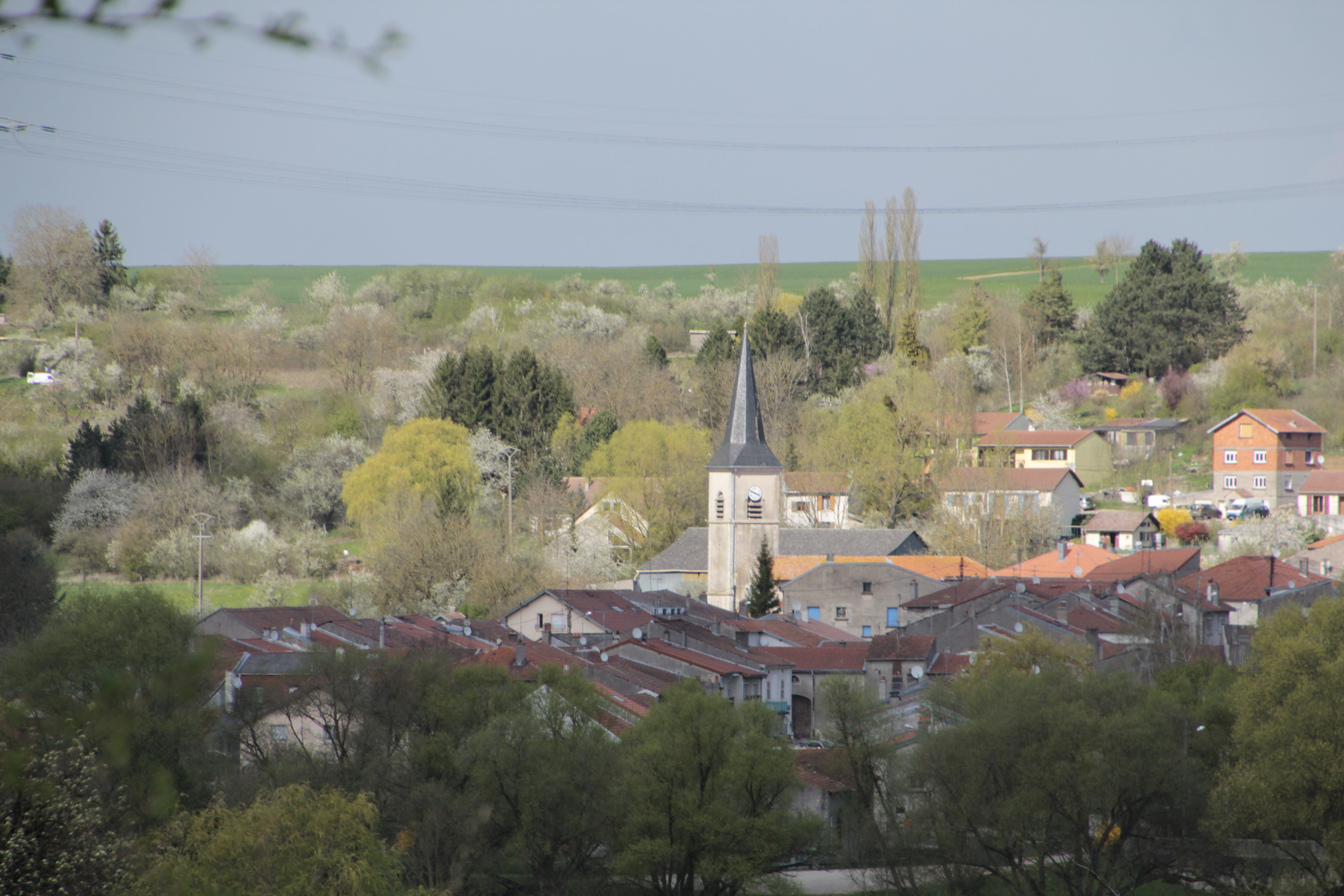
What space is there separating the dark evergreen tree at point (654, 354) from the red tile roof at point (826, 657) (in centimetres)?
3347

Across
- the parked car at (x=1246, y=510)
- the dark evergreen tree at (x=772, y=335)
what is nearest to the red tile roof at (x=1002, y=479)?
the parked car at (x=1246, y=510)

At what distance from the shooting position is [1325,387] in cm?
6650

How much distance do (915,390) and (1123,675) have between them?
115ft

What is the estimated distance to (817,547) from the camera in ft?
182

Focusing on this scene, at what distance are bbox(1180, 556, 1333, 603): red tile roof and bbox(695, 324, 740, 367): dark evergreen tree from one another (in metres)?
29.3

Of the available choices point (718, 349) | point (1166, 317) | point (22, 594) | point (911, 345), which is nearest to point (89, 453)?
point (22, 594)

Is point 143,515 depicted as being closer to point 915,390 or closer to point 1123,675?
point 915,390

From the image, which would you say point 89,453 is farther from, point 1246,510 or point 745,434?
point 1246,510

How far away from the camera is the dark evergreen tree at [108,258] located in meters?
77.4

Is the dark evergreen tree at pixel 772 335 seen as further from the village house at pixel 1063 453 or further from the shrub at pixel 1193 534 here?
the shrub at pixel 1193 534

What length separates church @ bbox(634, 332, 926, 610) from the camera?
53.4 meters

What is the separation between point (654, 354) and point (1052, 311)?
23639mm

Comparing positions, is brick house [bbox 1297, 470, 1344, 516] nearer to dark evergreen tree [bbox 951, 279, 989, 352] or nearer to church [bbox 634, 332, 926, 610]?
church [bbox 634, 332, 926, 610]

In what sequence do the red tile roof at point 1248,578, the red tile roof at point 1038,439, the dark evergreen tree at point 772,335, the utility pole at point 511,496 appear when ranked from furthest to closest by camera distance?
1. the dark evergreen tree at point 772,335
2. the red tile roof at point 1038,439
3. the utility pole at point 511,496
4. the red tile roof at point 1248,578
